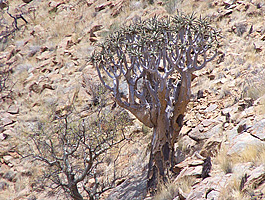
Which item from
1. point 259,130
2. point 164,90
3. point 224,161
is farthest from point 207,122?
point 224,161

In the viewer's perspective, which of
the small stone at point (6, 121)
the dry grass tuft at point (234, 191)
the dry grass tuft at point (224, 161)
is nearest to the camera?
the dry grass tuft at point (234, 191)

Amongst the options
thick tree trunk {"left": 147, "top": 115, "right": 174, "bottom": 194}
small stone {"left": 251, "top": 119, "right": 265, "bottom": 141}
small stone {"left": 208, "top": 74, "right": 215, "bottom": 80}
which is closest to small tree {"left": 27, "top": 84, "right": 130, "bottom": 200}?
thick tree trunk {"left": 147, "top": 115, "right": 174, "bottom": 194}

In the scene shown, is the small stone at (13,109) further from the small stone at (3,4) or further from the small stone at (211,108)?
the small stone at (3,4)

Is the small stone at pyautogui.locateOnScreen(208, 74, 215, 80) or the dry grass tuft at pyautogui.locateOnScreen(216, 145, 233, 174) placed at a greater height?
the dry grass tuft at pyautogui.locateOnScreen(216, 145, 233, 174)

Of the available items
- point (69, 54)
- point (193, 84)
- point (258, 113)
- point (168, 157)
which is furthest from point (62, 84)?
point (258, 113)

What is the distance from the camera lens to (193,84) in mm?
11883

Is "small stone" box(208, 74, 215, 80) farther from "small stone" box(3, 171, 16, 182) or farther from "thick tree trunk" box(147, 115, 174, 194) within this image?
"small stone" box(3, 171, 16, 182)

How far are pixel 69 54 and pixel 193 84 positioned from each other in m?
8.37

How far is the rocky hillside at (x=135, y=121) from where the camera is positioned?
5.91 meters

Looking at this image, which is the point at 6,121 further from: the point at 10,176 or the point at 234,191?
the point at 234,191

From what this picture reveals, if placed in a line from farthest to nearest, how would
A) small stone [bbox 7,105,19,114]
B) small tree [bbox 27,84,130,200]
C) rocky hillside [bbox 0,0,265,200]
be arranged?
small stone [bbox 7,105,19,114]
small tree [bbox 27,84,130,200]
rocky hillside [bbox 0,0,265,200]

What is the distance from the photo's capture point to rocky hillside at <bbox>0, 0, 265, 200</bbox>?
5.91 meters

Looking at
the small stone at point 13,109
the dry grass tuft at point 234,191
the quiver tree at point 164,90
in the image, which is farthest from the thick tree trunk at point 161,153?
the small stone at point 13,109

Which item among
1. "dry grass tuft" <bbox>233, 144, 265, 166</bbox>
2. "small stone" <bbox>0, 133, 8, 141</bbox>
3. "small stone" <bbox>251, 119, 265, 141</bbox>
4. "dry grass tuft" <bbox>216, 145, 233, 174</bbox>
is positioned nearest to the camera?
"dry grass tuft" <bbox>233, 144, 265, 166</bbox>
